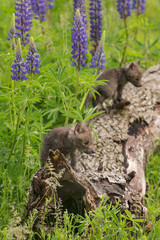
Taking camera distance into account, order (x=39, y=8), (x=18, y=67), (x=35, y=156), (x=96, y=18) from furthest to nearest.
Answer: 1. (x=39, y=8)
2. (x=96, y=18)
3. (x=35, y=156)
4. (x=18, y=67)

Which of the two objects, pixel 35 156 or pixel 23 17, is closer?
pixel 35 156

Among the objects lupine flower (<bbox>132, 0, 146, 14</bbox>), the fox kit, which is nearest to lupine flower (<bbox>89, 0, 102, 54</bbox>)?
lupine flower (<bbox>132, 0, 146, 14</bbox>)

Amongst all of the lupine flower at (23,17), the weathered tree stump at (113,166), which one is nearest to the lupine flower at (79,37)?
the lupine flower at (23,17)

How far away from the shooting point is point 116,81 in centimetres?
497

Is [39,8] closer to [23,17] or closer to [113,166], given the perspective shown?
[23,17]

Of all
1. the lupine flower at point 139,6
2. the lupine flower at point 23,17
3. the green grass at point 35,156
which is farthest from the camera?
the lupine flower at point 139,6

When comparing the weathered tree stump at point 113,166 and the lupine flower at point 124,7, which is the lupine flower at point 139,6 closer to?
the lupine flower at point 124,7

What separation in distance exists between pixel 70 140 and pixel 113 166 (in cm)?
55

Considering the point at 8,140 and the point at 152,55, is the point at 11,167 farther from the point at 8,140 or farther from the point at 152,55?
the point at 152,55

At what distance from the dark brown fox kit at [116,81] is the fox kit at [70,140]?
95cm

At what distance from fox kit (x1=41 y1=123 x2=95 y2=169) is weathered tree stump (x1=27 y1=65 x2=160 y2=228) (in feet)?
0.58

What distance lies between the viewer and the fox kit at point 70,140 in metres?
3.75

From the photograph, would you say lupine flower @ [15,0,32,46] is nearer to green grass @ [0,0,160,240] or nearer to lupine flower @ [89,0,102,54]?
green grass @ [0,0,160,240]

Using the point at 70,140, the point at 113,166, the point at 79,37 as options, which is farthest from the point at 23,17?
the point at 113,166
